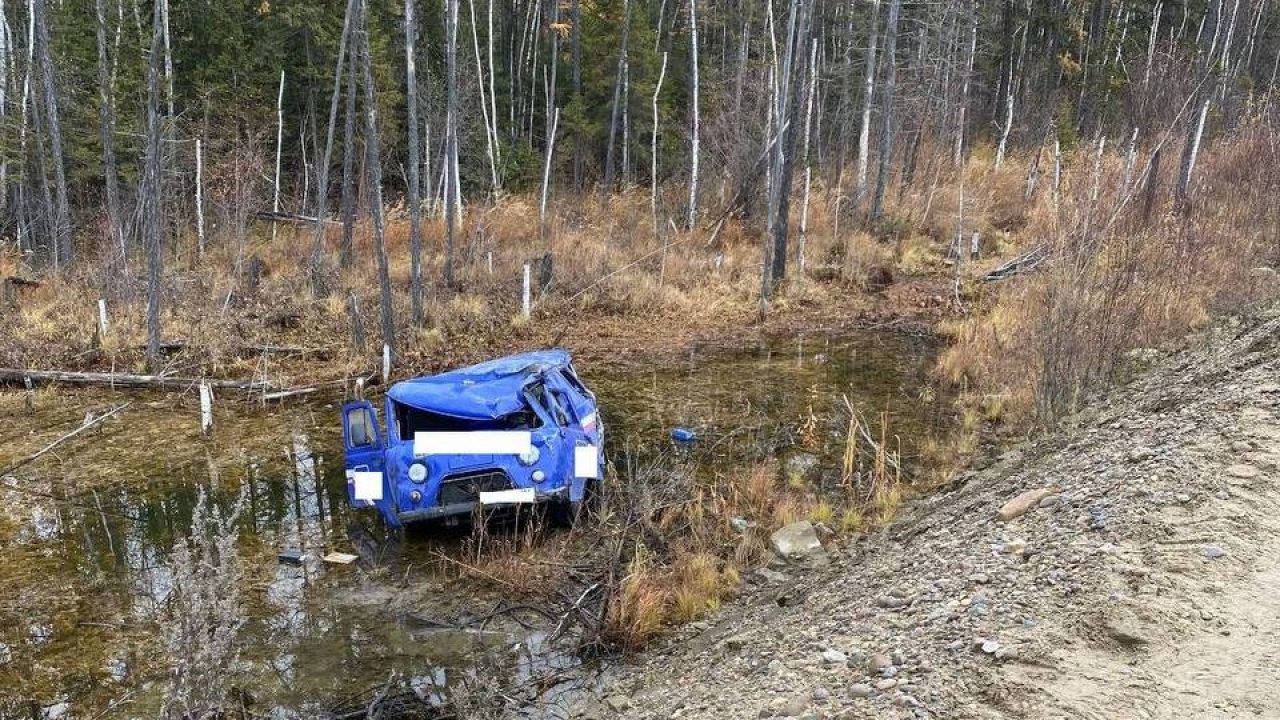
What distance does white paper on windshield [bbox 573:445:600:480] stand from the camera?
24.7 feet

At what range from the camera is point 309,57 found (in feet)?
82.2

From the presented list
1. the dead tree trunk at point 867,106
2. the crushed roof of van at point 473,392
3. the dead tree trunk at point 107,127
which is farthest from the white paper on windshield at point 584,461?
the dead tree trunk at point 867,106

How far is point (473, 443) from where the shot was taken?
7.33m

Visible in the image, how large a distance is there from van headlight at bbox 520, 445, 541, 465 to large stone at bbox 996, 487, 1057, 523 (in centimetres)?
376

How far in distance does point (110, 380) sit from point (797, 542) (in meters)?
10.9

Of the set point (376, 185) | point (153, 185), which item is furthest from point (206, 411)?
point (376, 185)

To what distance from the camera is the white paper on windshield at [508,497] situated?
23.6ft

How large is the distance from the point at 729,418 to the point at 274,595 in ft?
20.9

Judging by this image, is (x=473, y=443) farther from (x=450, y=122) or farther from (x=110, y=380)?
(x=450, y=122)

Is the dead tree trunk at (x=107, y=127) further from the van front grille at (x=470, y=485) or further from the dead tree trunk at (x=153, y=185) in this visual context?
the van front grille at (x=470, y=485)

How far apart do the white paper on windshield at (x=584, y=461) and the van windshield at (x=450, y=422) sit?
0.71 m

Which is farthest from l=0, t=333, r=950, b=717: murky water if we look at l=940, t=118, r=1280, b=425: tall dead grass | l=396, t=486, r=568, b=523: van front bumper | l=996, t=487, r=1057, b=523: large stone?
l=996, t=487, r=1057, b=523: large stone

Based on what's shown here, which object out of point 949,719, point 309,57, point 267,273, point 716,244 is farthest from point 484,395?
point 309,57

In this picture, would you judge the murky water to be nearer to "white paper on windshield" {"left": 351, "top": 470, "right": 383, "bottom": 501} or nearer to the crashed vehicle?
the crashed vehicle
